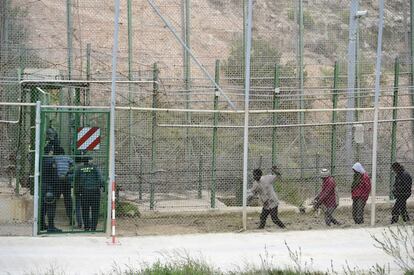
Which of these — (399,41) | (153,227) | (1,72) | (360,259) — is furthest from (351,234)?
(399,41)

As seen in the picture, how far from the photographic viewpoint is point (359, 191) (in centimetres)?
1652

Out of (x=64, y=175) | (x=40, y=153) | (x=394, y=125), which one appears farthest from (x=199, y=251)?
(x=394, y=125)

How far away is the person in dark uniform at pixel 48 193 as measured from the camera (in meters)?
14.7

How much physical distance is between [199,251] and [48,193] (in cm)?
305

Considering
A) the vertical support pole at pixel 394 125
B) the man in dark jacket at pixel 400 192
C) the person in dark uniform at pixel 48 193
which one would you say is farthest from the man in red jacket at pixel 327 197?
the person in dark uniform at pixel 48 193

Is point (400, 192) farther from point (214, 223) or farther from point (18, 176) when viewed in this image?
point (18, 176)

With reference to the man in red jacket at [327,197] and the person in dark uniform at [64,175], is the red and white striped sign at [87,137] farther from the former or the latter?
the man in red jacket at [327,197]

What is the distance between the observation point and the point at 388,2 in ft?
109

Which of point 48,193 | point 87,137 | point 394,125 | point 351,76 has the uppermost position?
point 351,76

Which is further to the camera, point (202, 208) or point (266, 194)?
point (202, 208)

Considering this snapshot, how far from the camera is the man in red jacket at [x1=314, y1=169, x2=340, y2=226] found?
16.1 metres

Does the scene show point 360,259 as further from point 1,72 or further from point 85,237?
point 1,72

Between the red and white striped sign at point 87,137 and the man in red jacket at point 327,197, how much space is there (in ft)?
14.2

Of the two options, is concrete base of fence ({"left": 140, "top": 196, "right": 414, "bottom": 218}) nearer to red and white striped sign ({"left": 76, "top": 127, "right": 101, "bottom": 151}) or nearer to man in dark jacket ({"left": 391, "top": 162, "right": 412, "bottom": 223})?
man in dark jacket ({"left": 391, "top": 162, "right": 412, "bottom": 223})
